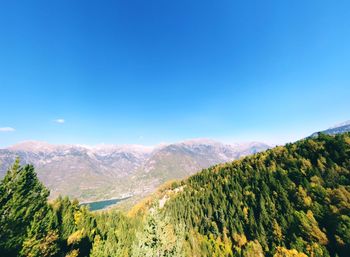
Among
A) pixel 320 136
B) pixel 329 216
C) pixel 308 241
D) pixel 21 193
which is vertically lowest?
pixel 308 241

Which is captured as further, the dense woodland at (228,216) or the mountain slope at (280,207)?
the mountain slope at (280,207)

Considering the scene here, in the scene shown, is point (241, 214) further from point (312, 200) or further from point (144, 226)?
point (144, 226)

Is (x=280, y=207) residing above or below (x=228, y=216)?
above

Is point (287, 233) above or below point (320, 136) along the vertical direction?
below

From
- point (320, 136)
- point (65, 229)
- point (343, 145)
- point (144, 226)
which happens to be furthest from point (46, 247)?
point (320, 136)

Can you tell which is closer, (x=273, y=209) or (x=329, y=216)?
(x=329, y=216)

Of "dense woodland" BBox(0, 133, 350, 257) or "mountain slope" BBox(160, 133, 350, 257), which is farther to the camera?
"mountain slope" BBox(160, 133, 350, 257)

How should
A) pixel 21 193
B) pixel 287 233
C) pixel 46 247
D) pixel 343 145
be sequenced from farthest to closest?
1. pixel 343 145
2. pixel 287 233
3. pixel 46 247
4. pixel 21 193

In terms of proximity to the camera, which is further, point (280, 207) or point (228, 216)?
point (228, 216)
